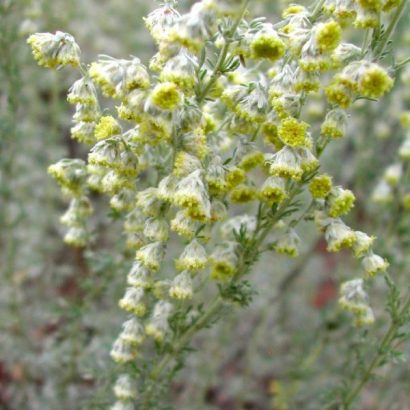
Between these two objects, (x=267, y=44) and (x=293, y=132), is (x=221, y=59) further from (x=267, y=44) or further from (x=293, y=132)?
(x=293, y=132)

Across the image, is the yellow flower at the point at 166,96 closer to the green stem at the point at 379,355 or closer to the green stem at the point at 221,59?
the green stem at the point at 221,59

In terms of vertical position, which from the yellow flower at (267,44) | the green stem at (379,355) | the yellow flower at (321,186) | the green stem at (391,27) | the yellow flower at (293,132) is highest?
the green stem at (391,27)

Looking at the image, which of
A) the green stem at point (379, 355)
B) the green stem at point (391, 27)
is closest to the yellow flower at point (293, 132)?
the green stem at point (391, 27)

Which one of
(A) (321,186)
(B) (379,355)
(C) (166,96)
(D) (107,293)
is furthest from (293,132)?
(D) (107,293)

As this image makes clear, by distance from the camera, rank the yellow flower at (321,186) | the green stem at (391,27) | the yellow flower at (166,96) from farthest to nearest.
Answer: the yellow flower at (321,186)
the green stem at (391,27)
the yellow flower at (166,96)

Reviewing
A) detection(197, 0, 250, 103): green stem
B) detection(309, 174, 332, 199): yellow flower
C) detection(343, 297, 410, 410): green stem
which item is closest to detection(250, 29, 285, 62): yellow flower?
detection(197, 0, 250, 103): green stem

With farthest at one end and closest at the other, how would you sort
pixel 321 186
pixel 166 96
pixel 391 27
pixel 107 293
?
pixel 107 293 < pixel 321 186 < pixel 391 27 < pixel 166 96

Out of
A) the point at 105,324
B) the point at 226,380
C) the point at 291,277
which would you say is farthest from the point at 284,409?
the point at 105,324
